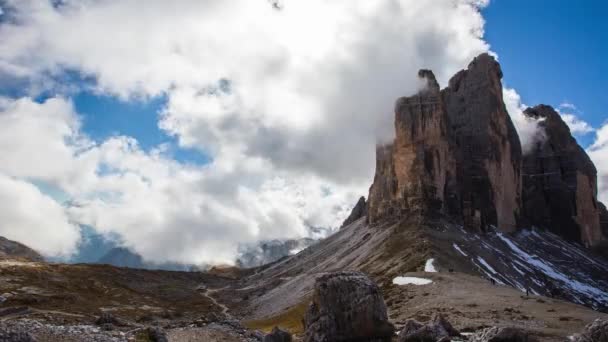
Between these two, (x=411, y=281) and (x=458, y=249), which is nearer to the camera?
(x=411, y=281)

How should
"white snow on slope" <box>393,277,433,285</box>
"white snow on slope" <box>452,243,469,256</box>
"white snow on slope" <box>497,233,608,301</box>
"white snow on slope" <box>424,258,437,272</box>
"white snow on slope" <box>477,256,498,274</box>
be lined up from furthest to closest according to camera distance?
"white snow on slope" <box>497,233,608,301</box>
"white snow on slope" <box>452,243,469,256</box>
"white snow on slope" <box>477,256,498,274</box>
"white snow on slope" <box>424,258,437,272</box>
"white snow on slope" <box>393,277,433,285</box>

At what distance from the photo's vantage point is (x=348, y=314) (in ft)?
102

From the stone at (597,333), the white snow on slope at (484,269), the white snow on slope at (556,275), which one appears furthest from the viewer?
the white snow on slope at (556,275)

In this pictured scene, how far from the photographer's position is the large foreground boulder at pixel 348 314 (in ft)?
101

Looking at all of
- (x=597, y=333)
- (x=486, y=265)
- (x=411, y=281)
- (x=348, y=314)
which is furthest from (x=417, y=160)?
(x=597, y=333)

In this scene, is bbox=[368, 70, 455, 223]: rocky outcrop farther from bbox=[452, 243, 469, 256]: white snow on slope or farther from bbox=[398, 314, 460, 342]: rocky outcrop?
bbox=[398, 314, 460, 342]: rocky outcrop

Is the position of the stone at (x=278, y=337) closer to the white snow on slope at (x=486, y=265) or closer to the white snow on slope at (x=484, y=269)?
the white snow on slope at (x=484, y=269)

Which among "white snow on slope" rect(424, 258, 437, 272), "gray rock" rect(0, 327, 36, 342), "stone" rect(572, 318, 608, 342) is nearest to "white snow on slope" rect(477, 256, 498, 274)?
"white snow on slope" rect(424, 258, 437, 272)

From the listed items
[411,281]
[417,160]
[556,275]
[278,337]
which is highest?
[417,160]

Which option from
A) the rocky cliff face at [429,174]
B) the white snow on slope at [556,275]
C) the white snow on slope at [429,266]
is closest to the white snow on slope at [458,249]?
the white snow on slope at [429,266]

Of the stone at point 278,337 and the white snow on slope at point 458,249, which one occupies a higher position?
the white snow on slope at point 458,249

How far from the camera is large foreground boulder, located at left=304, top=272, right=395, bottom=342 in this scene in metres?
30.8

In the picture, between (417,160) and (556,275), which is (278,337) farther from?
(556,275)

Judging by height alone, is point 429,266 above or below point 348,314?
above
